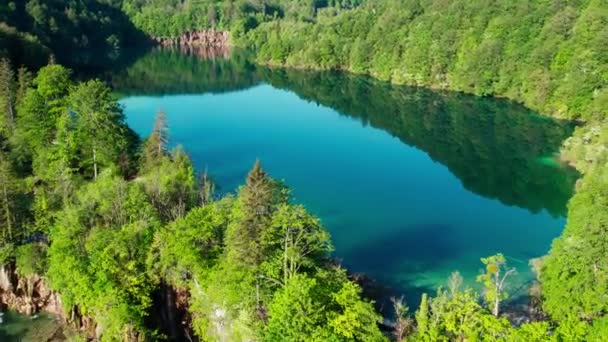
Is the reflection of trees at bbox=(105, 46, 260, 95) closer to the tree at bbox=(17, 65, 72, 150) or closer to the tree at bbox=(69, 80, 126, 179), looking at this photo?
the tree at bbox=(17, 65, 72, 150)

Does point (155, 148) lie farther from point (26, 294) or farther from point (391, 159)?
point (391, 159)

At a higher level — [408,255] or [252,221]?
[252,221]

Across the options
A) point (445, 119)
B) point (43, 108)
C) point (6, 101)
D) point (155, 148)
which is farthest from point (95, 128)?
point (445, 119)

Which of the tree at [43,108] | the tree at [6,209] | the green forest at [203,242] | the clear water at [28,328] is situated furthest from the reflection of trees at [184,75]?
the clear water at [28,328]

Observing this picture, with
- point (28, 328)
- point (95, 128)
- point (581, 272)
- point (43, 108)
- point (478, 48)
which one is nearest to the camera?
point (581, 272)

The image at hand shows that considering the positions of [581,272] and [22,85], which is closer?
[581,272]

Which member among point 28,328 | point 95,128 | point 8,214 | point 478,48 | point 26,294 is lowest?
point 28,328

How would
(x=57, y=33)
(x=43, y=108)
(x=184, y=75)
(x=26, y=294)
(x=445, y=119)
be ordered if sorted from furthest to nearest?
(x=57, y=33) < (x=184, y=75) < (x=445, y=119) < (x=43, y=108) < (x=26, y=294)
